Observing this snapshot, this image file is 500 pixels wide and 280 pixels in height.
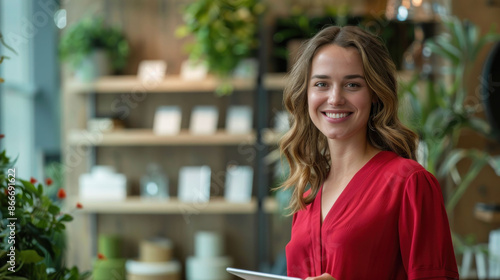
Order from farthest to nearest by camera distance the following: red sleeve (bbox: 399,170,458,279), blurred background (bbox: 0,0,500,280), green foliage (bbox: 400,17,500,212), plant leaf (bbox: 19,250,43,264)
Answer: blurred background (bbox: 0,0,500,280), green foliage (bbox: 400,17,500,212), plant leaf (bbox: 19,250,43,264), red sleeve (bbox: 399,170,458,279)

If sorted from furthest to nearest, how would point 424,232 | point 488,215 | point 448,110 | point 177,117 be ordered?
point 177,117
point 488,215
point 448,110
point 424,232

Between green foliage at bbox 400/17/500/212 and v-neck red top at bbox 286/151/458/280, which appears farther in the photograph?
green foliage at bbox 400/17/500/212

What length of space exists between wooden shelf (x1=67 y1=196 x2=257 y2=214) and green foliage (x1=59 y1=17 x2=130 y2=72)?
3.02ft

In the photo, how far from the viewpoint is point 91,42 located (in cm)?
413

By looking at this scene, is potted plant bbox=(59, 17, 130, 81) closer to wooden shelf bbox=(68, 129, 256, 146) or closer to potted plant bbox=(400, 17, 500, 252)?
wooden shelf bbox=(68, 129, 256, 146)

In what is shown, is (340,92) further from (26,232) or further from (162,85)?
(162,85)

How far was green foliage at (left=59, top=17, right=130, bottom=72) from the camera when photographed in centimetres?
409

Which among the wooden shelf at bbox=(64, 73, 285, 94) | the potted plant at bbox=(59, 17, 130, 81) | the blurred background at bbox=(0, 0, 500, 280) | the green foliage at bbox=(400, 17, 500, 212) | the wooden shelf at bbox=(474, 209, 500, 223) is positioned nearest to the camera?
the green foliage at bbox=(400, 17, 500, 212)

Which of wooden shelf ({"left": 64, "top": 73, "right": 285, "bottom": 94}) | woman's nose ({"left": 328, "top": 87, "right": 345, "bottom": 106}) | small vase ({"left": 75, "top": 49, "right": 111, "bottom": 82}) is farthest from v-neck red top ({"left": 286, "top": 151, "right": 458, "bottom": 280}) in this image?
small vase ({"left": 75, "top": 49, "right": 111, "bottom": 82})

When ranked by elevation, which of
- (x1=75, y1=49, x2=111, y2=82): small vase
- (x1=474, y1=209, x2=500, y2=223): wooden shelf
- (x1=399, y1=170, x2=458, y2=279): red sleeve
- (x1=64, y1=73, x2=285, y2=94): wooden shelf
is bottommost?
(x1=474, y1=209, x2=500, y2=223): wooden shelf

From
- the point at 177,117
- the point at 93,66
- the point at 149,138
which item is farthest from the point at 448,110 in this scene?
the point at 93,66

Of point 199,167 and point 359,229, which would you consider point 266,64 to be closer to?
point 199,167

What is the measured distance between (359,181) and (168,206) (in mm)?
3021

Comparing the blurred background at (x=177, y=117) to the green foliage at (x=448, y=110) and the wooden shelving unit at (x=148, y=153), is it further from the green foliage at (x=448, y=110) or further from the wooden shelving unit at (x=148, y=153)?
the green foliage at (x=448, y=110)
